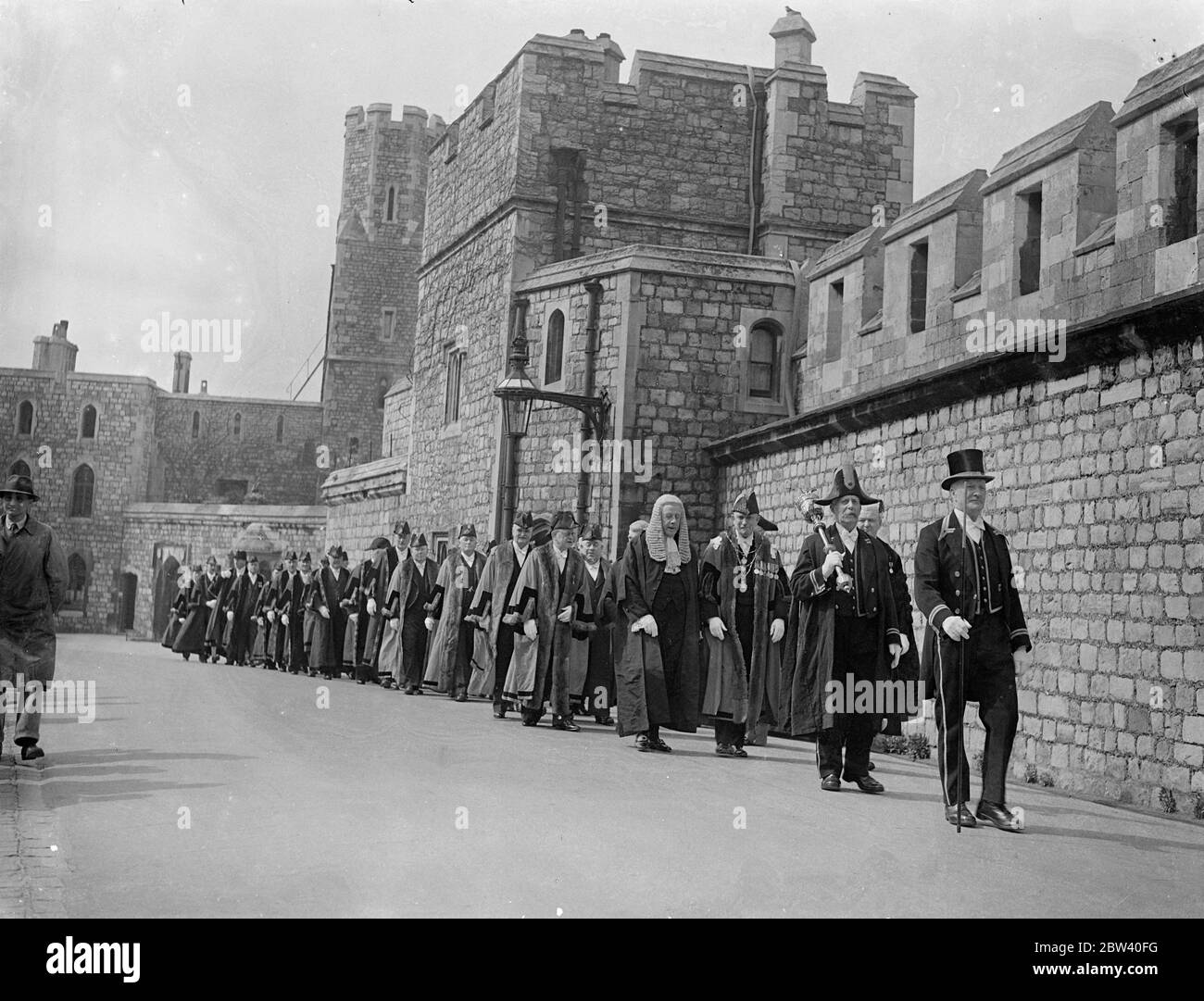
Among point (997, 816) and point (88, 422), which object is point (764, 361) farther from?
point (88, 422)

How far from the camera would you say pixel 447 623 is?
51.7 feet

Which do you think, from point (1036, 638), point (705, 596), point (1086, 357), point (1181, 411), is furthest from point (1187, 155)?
point (705, 596)

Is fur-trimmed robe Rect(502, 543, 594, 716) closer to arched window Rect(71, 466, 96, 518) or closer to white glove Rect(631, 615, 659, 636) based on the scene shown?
white glove Rect(631, 615, 659, 636)

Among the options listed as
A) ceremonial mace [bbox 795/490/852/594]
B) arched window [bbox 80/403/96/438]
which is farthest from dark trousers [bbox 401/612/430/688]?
arched window [bbox 80/403/96/438]

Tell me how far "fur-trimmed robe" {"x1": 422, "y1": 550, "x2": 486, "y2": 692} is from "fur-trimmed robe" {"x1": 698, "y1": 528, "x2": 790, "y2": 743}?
5055 millimetres

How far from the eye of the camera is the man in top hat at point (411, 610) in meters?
16.9

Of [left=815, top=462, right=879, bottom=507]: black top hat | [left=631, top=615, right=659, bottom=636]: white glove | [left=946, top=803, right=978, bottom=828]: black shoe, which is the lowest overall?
[left=946, top=803, right=978, bottom=828]: black shoe

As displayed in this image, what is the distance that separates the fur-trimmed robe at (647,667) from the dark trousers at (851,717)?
6.36 ft

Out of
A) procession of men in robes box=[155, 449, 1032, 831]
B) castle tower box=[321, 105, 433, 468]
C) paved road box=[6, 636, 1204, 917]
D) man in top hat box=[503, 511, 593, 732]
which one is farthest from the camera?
castle tower box=[321, 105, 433, 468]

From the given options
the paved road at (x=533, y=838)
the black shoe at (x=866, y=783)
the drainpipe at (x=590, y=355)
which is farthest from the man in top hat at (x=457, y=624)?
the black shoe at (x=866, y=783)

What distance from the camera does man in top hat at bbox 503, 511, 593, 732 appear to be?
1280cm

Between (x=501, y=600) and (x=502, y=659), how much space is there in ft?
2.77

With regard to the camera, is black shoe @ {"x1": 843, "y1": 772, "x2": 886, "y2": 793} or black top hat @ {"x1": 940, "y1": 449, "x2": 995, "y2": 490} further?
black shoe @ {"x1": 843, "y1": 772, "x2": 886, "y2": 793}
